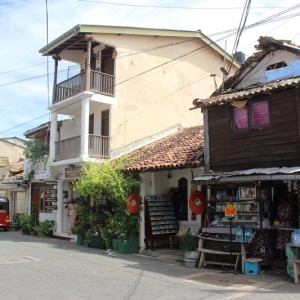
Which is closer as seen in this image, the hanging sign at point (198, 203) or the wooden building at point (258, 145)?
the wooden building at point (258, 145)

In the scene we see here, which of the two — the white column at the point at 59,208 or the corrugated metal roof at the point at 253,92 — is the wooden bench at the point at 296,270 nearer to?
the corrugated metal roof at the point at 253,92

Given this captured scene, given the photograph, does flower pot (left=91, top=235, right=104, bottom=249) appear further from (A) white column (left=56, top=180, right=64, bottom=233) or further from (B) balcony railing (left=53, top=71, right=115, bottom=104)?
(B) balcony railing (left=53, top=71, right=115, bottom=104)

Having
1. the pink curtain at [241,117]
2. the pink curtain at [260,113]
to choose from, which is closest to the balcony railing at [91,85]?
the pink curtain at [241,117]

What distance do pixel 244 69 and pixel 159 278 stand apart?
6.91 meters

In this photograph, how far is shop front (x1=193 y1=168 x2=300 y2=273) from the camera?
11016 mm

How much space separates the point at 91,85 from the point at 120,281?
10.7m

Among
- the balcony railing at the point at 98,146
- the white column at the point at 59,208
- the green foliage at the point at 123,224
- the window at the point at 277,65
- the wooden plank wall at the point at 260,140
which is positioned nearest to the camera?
the wooden plank wall at the point at 260,140

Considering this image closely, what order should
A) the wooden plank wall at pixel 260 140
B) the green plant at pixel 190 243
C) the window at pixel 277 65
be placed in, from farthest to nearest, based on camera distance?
the window at pixel 277 65 < the green plant at pixel 190 243 < the wooden plank wall at pixel 260 140

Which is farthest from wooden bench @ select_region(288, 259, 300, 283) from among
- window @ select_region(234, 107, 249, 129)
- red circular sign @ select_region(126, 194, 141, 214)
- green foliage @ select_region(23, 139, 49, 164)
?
green foliage @ select_region(23, 139, 49, 164)

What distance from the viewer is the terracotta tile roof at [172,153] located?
13664 millimetres

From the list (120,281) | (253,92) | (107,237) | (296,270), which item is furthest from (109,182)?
(296,270)

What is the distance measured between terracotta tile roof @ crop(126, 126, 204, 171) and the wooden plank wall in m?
1.05

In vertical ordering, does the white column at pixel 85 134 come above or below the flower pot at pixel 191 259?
above

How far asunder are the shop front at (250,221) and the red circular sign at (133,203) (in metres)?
3.32
